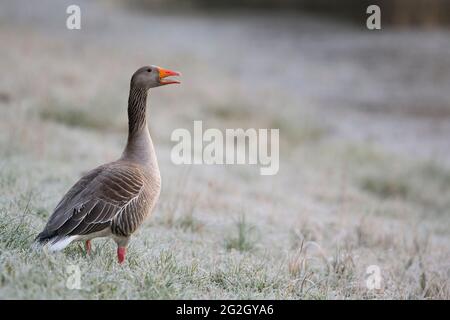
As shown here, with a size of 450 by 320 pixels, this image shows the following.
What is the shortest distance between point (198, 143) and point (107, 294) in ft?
25.3

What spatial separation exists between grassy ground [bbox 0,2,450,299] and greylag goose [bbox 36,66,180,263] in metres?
0.20

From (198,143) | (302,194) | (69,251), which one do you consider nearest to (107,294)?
(69,251)

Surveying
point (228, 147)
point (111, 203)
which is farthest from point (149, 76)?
point (228, 147)

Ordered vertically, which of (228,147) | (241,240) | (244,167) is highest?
(228,147)

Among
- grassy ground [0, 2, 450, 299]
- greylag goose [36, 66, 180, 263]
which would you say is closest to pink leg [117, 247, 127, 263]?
greylag goose [36, 66, 180, 263]

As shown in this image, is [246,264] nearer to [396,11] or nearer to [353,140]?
[353,140]

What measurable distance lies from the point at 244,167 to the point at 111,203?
20.2 feet

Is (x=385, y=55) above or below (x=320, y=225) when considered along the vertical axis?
above

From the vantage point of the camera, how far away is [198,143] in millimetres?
11539

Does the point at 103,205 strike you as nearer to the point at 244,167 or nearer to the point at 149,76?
the point at 149,76

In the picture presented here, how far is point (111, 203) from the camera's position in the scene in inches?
176

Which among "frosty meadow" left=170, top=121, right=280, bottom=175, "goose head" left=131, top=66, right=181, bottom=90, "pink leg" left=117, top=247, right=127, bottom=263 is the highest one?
A: "goose head" left=131, top=66, right=181, bottom=90

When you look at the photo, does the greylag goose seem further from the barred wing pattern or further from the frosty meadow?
the frosty meadow

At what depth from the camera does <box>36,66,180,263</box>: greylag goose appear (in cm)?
427
